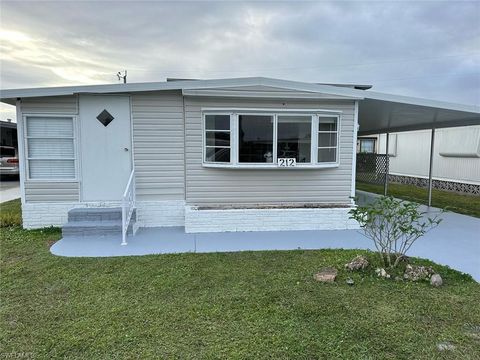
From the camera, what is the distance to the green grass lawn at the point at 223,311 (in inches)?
97.6

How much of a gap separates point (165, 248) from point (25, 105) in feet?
12.4

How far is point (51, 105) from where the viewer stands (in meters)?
5.92

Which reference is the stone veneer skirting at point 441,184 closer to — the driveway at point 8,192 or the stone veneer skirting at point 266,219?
the stone veneer skirting at point 266,219

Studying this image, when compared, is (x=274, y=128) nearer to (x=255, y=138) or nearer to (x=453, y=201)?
(x=255, y=138)

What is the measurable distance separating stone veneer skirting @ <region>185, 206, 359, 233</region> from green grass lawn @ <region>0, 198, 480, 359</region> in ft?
5.07

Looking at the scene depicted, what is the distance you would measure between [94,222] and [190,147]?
221 centimetres

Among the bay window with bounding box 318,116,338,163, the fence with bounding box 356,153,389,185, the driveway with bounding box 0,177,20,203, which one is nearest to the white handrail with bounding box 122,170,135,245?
the bay window with bounding box 318,116,338,163

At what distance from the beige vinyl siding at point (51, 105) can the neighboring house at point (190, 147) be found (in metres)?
0.02

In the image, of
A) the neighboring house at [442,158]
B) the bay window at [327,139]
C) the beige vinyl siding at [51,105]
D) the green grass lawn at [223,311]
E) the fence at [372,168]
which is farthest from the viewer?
the neighboring house at [442,158]

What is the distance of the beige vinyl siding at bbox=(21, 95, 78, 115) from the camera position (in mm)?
5855

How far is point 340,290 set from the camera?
3.49 metres

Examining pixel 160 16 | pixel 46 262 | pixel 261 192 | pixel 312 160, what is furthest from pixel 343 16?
pixel 46 262

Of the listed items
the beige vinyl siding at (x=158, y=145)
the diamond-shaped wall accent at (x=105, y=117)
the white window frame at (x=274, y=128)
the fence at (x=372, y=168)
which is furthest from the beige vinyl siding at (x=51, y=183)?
the fence at (x=372, y=168)

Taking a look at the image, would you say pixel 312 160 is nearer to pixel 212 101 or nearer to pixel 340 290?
pixel 212 101
